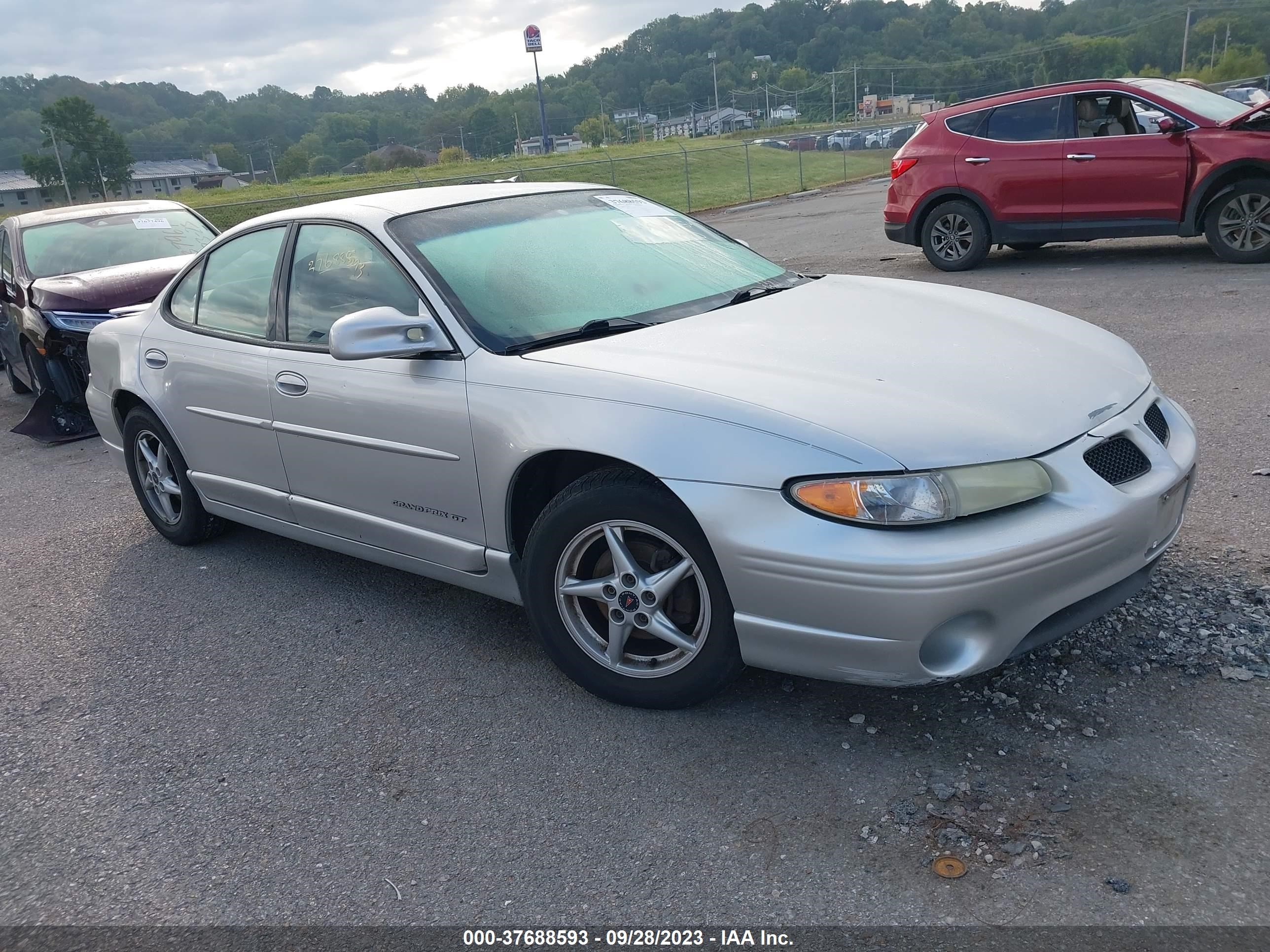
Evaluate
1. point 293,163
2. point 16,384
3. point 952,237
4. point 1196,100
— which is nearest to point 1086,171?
point 1196,100

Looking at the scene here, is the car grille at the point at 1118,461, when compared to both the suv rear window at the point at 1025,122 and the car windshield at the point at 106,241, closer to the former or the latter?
the suv rear window at the point at 1025,122

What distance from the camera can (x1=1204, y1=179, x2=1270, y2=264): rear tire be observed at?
30.4 ft

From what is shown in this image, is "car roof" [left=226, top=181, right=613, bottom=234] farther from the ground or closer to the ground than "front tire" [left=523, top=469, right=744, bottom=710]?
farther from the ground

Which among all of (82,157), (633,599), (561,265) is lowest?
(633,599)

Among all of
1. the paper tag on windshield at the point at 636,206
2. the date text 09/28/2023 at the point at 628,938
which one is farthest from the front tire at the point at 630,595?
the paper tag on windshield at the point at 636,206

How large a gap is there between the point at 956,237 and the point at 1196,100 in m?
2.43

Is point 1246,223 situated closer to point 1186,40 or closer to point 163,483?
point 163,483

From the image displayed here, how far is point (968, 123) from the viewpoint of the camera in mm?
10586

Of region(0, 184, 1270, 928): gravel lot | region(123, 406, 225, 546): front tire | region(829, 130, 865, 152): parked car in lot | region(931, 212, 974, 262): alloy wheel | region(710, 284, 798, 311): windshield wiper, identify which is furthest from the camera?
region(829, 130, 865, 152): parked car in lot

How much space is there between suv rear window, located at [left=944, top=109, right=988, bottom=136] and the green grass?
15.4 m

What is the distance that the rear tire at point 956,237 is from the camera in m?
10.7

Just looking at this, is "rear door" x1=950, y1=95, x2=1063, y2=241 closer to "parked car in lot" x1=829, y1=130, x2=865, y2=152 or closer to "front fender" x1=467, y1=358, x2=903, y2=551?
"front fender" x1=467, y1=358, x2=903, y2=551

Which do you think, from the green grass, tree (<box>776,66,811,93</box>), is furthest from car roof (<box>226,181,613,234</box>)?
tree (<box>776,66,811,93</box>)

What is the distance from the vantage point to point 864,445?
106 inches
